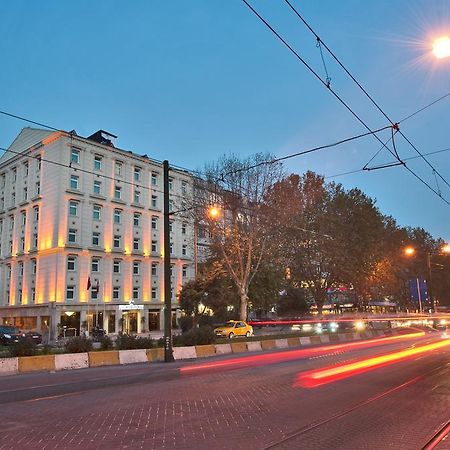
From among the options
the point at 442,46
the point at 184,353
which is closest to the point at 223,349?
the point at 184,353

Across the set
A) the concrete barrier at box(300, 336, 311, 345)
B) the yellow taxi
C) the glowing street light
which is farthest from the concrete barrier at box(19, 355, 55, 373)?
the yellow taxi

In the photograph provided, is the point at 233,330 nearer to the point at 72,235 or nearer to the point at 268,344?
the point at 268,344

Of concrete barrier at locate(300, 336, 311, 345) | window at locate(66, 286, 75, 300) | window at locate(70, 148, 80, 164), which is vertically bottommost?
concrete barrier at locate(300, 336, 311, 345)

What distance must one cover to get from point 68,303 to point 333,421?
45290 mm

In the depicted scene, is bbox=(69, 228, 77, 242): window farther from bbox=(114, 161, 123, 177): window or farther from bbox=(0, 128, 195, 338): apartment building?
bbox=(114, 161, 123, 177): window

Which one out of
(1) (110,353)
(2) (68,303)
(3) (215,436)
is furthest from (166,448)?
(2) (68,303)

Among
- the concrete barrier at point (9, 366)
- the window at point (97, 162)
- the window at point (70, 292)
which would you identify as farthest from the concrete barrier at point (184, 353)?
the window at point (97, 162)

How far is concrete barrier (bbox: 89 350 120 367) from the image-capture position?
61.5 feet

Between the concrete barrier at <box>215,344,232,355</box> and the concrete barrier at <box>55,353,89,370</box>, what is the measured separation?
8180 mm

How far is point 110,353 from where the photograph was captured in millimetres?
19469

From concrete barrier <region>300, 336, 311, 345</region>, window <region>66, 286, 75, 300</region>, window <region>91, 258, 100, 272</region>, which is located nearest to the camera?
concrete barrier <region>300, 336, 311, 345</region>

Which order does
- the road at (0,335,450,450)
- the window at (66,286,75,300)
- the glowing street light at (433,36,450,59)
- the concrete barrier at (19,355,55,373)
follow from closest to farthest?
the road at (0,335,450,450) < the glowing street light at (433,36,450,59) < the concrete barrier at (19,355,55,373) < the window at (66,286,75,300)

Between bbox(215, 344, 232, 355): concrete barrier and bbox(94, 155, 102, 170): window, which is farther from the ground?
bbox(94, 155, 102, 170): window

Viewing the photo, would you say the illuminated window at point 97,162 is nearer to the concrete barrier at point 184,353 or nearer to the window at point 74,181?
the window at point 74,181
